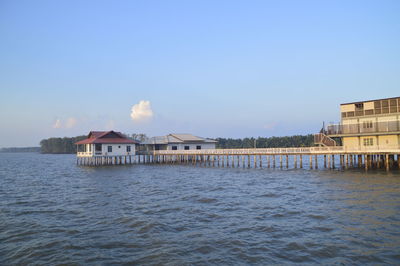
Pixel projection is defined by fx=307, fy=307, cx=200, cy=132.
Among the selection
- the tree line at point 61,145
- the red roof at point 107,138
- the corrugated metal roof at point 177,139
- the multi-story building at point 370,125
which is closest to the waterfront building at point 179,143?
the corrugated metal roof at point 177,139

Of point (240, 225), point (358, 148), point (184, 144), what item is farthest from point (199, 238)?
point (184, 144)

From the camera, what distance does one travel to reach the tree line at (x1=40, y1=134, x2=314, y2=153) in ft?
389

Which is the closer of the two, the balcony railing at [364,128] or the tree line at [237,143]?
the balcony railing at [364,128]

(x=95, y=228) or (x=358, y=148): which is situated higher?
(x=358, y=148)

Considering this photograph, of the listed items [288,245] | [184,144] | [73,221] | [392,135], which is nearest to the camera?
[288,245]

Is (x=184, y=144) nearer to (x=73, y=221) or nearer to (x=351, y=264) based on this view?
(x=73, y=221)

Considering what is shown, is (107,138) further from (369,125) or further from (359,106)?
(369,125)

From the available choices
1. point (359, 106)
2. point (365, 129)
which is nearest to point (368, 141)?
point (365, 129)

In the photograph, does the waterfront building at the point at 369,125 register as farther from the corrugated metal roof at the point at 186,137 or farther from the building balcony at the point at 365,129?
the corrugated metal roof at the point at 186,137

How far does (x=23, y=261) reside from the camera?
1137 cm

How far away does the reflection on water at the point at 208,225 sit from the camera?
Answer: 1154 cm

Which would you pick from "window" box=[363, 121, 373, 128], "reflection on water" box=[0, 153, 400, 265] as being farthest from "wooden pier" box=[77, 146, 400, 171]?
"reflection on water" box=[0, 153, 400, 265]

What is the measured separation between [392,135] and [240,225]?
86.4ft

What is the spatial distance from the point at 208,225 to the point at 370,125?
27.7 m
